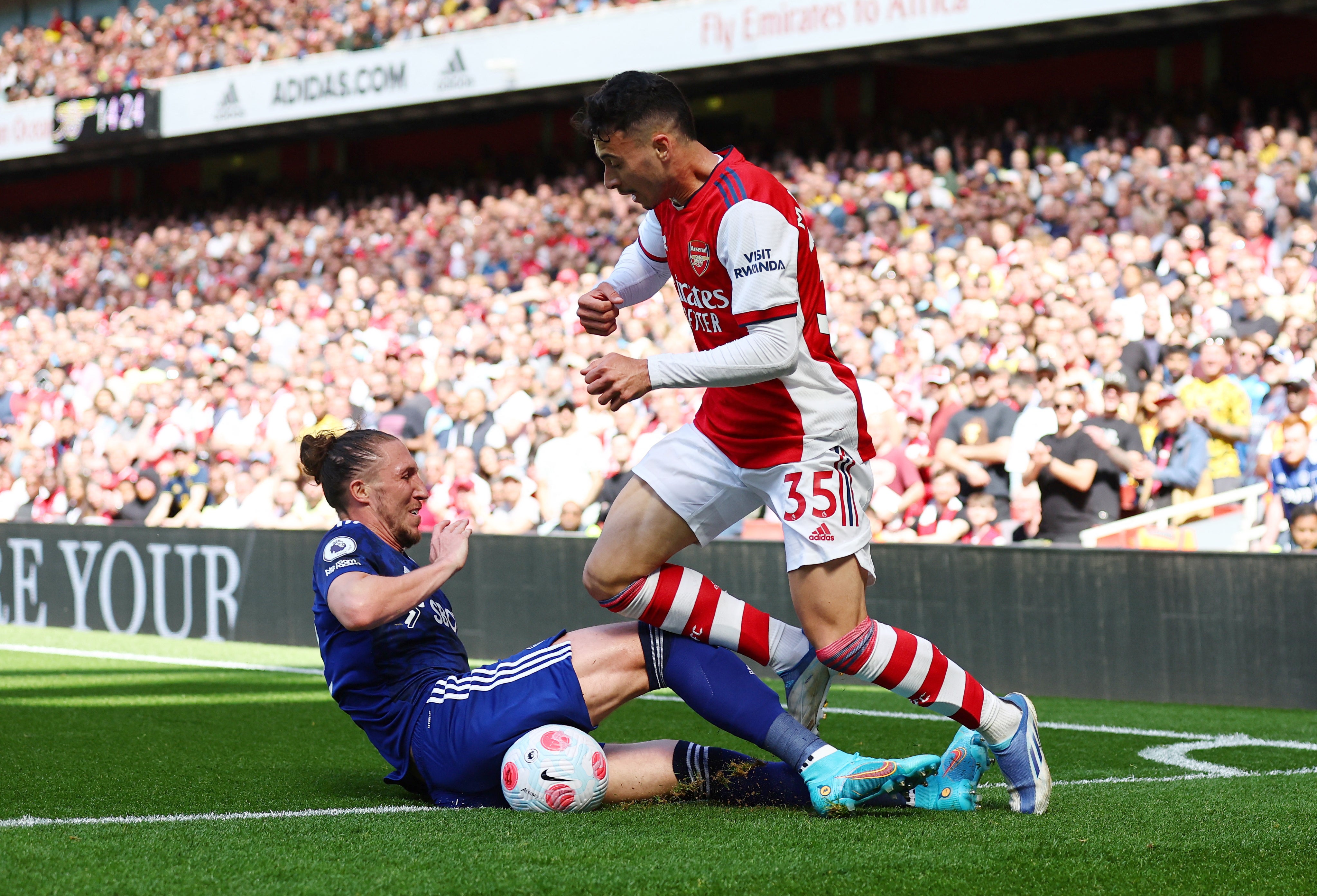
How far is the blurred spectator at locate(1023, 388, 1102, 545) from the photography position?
28.2 ft

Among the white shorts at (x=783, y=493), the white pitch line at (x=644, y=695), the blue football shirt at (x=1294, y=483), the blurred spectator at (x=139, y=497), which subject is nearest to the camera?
the white shorts at (x=783, y=493)

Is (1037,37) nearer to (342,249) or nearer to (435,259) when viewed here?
(435,259)

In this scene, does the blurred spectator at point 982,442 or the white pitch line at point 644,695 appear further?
the blurred spectator at point 982,442

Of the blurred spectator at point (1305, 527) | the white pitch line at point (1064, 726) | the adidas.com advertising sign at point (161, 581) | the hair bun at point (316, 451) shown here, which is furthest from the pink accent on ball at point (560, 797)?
the adidas.com advertising sign at point (161, 581)

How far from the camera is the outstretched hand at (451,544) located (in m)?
3.93

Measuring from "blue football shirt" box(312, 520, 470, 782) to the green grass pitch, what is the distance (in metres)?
0.22

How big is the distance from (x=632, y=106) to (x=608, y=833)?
73.8 inches

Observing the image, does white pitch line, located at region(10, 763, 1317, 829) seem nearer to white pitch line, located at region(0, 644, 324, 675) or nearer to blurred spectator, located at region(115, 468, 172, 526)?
white pitch line, located at region(0, 644, 324, 675)

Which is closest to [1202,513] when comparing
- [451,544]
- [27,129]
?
[451,544]

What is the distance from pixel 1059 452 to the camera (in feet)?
28.5

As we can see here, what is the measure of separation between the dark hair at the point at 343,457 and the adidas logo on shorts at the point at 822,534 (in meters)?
1.24

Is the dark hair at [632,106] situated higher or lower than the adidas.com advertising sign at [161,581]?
higher

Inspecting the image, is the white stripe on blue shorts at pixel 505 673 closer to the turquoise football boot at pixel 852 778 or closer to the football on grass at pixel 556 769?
the football on grass at pixel 556 769

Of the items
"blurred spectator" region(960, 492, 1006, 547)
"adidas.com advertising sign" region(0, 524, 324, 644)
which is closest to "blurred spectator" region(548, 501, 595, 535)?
"adidas.com advertising sign" region(0, 524, 324, 644)
